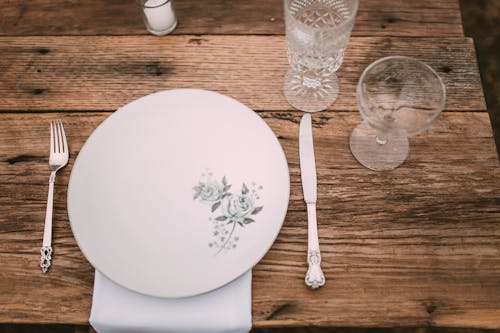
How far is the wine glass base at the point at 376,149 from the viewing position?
685 mm

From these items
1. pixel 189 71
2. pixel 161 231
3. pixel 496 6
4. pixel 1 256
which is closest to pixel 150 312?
pixel 161 231

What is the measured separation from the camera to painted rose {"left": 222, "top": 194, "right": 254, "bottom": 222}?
24.6 inches

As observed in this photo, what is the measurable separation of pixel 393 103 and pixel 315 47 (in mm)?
160

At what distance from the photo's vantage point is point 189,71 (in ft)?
2.51

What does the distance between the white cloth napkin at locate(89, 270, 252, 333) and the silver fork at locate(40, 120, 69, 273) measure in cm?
9

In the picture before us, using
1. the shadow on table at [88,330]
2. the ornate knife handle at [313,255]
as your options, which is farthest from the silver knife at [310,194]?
the shadow on table at [88,330]

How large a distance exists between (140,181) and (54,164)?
148mm

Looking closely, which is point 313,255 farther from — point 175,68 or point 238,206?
point 175,68

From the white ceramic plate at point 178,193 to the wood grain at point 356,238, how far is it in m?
0.06

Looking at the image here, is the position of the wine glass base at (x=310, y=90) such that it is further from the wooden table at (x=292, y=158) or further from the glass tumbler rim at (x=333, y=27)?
the glass tumbler rim at (x=333, y=27)

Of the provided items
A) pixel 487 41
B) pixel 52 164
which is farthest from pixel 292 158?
pixel 487 41

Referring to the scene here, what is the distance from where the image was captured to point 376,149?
70 cm

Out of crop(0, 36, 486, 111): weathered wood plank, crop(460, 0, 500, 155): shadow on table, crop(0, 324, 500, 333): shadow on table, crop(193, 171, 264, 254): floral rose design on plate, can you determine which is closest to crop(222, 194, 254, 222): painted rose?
crop(193, 171, 264, 254): floral rose design on plate

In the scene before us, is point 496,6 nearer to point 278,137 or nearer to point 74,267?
point 278,137
